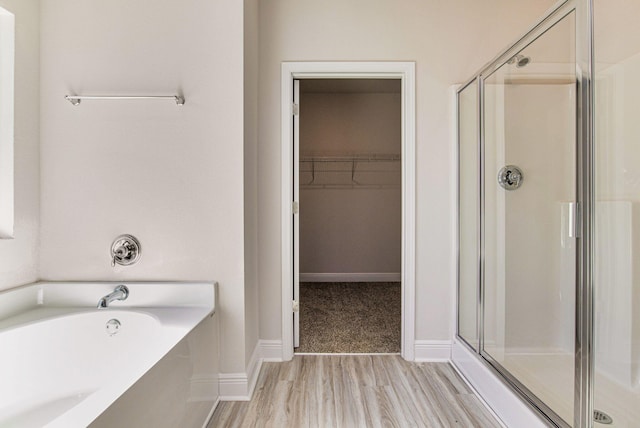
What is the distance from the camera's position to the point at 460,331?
216 cm

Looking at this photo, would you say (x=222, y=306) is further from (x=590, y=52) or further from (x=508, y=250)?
(x=590, y=52)

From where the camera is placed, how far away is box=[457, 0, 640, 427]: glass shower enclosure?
123 cm

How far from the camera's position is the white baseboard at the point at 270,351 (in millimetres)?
2201

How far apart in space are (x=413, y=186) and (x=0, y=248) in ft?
7.72

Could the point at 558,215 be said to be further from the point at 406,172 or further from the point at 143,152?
the point at 143,152

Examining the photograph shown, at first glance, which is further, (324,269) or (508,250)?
(324,269)

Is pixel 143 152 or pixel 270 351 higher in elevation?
pixel 143 152

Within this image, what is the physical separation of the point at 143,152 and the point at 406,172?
1660 mm

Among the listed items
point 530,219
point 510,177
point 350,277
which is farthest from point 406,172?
point 350,277

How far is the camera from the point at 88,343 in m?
1.53

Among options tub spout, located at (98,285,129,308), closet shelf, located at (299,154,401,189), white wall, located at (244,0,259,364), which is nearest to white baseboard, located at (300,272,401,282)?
closet shelf, located at (299,154,401,189)

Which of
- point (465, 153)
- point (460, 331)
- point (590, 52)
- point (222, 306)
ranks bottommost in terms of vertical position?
point (460, 331)

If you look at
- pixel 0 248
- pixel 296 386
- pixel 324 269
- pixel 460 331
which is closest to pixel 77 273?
pixel 0 248

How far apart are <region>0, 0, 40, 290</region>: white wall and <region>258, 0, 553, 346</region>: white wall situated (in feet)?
4.07
